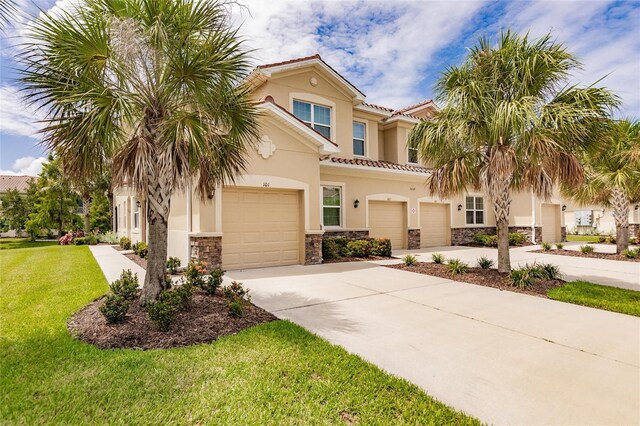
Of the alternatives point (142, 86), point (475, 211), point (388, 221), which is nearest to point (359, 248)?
point (388, 221)

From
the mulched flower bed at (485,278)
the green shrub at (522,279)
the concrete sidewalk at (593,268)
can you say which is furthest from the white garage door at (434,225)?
the green shrub at (522,279)

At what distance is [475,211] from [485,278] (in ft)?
39.9

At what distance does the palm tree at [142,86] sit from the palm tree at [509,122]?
5774 millimetres

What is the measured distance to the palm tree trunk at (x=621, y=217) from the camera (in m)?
13.2

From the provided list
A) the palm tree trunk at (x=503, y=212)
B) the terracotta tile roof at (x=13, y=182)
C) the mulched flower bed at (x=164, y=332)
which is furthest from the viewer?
the terracotta tile roof at (x=13, y=182)

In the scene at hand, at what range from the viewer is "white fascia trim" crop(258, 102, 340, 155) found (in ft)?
33.7

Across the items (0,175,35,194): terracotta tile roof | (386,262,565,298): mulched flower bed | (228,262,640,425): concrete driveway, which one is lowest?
(228,262,640,425): concrete driveway

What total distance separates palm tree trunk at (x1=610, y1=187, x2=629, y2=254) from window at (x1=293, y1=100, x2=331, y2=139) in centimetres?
1236

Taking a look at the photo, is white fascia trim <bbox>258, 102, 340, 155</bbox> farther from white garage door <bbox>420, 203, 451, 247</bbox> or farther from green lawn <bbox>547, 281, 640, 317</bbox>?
white garage door <bbox>420, 203, 451, 247</bbox>

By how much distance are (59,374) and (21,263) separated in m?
12.5

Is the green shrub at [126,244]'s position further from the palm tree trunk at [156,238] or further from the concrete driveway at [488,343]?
the palm tree trunk at [156,238]

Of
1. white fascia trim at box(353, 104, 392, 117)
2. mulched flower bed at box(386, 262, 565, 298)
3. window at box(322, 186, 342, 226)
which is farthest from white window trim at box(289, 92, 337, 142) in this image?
mulched flower bed at box(386, 262, 565, 298)

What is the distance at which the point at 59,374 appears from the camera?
363 centimetres

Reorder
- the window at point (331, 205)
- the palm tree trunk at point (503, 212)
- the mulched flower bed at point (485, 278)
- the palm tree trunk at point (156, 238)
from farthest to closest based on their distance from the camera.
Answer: the window at point (331, 205) → the palm tree trunk at point (503, 212) → the mulched flower bed at point (485, 278) → the palm tree trunk at point (156, 238)
